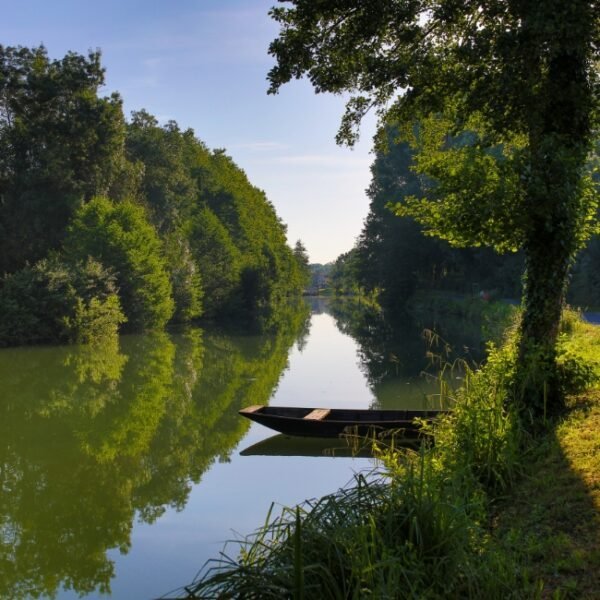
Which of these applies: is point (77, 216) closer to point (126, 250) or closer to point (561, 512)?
point (126, 250)

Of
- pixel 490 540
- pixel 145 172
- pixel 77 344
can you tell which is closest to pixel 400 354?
pixel 77 344

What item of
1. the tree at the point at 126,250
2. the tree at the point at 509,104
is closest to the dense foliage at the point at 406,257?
the tree at the point at 126,250

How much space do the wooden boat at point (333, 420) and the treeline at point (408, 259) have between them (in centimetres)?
2961

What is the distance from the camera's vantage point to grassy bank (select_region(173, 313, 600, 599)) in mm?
4453

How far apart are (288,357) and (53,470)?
18524 millimetres

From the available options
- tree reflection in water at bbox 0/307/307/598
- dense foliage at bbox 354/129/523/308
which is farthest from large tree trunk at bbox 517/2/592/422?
dense foliage at bbox 354/129/523/308

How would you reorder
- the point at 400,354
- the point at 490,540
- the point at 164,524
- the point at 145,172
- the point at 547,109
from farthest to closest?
the point at 145,172
the point at 400,354
the point at 547,109
the point at 164,524
the point at 490,540

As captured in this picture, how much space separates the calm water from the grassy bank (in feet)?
5.80

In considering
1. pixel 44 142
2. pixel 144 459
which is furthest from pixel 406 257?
pixel 144 459

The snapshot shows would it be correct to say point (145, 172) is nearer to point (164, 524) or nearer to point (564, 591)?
point (164, 524)

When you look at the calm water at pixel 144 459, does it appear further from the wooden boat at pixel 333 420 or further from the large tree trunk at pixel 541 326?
the large tree trunk at pixel 541 326

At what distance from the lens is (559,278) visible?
9.61m

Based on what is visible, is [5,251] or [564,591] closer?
[564,591]

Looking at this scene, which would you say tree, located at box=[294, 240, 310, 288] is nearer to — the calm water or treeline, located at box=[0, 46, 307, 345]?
treeline, located at box=[0, 46, 307, 345]
